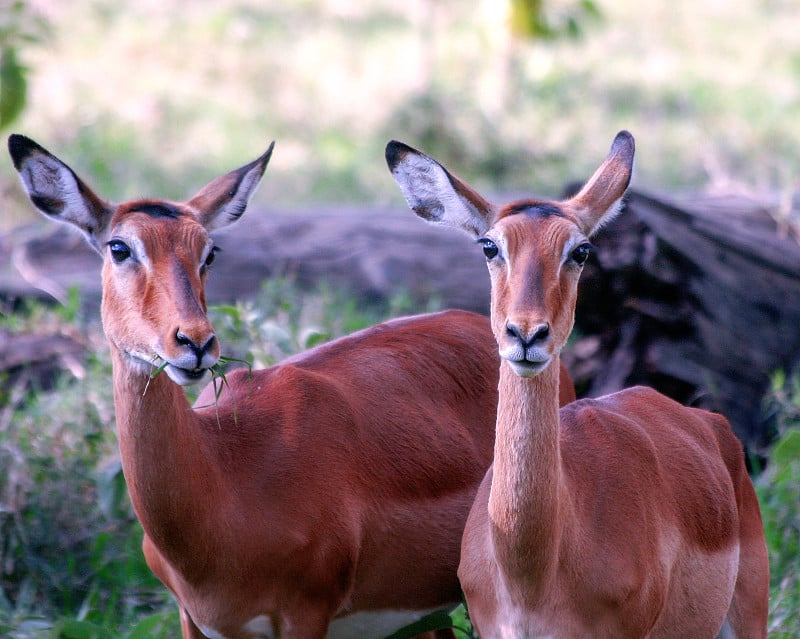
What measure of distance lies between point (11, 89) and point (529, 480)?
138 inches

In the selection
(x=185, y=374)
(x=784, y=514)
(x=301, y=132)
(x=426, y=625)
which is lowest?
(x=301, y=132)

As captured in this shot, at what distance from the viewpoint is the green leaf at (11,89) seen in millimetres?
5707

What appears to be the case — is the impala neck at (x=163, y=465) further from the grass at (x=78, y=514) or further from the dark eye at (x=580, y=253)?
the dark eye at (x=580, y=253)

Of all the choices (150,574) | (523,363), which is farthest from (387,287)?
(523,363)

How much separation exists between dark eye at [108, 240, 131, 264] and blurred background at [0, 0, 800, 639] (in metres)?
1.29

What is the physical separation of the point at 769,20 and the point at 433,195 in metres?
13.3

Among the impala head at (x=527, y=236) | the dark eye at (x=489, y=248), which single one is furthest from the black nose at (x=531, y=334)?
the dark eye at (x=489, y=248)

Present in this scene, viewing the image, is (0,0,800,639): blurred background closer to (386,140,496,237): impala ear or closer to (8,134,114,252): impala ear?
(8,134,114,252): impala ear

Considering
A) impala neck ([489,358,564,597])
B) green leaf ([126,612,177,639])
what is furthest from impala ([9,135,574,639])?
impala neck ([489,358,564,597])

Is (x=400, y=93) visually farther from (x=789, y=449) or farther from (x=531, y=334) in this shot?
(x=531, y=334)

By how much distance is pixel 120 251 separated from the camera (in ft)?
11.8

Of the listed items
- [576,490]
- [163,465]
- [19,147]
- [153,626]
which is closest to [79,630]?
[153,626]

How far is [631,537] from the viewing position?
11.9 ft

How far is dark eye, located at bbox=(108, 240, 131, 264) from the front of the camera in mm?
3590
